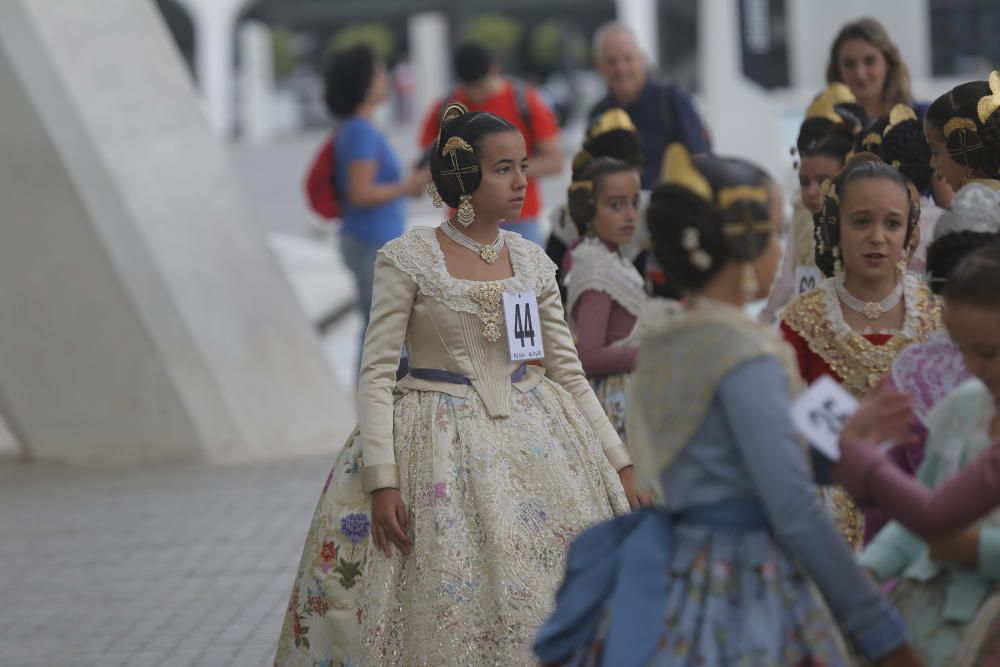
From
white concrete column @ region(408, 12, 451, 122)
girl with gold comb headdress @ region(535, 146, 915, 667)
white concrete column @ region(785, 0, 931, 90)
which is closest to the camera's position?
girl with gold comb headdress @ region(535, 146, 915, 667)

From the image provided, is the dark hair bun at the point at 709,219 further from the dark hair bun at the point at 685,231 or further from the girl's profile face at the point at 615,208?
the girl's profile face at the point at 615,208

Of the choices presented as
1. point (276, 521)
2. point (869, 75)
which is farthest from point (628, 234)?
point (276, 521)

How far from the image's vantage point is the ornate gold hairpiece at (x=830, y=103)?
537 centimetres

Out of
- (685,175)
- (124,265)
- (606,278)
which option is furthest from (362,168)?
(685,175)

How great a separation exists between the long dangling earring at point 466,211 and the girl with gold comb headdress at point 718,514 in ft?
4.18

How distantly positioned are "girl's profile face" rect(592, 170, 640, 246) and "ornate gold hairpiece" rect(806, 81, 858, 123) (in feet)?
2.14

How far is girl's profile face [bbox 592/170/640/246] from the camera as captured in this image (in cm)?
537

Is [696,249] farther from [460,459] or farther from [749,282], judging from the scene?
[460,459]

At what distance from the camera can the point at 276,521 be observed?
7.20 m

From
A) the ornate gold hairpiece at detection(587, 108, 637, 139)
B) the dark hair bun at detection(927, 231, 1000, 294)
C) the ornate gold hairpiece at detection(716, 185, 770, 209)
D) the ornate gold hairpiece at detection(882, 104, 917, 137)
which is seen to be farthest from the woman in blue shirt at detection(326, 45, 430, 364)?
the ornate gold hairpiece at detection(716, 185, 770, 209)

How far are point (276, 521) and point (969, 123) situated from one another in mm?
4088

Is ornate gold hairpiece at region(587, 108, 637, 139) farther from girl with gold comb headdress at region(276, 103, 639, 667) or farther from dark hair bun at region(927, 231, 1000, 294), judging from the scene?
dark hair bun at region(927, 231, 1000, 294)

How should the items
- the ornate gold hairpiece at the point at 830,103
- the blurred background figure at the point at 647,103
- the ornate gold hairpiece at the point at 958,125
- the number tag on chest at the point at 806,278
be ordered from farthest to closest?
the blurred background figure at the point at 647,103
the ornate gold hairpiece at the point at 830,103
the number tag on chest at the point at 806,278
the ornate gold hairpiece at the point at 958,125

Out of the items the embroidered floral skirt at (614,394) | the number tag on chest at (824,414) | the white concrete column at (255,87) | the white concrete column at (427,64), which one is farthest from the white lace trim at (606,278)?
the white concrete column at (255,87)
